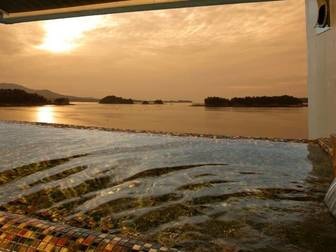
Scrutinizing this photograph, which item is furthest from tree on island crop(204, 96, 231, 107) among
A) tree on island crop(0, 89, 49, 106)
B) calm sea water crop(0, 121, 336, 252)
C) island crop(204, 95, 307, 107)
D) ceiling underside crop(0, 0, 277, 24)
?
tree on island crop(0, 89, 49, 106)

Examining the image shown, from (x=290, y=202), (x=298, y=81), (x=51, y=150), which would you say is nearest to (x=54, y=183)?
(x=51, y=150)

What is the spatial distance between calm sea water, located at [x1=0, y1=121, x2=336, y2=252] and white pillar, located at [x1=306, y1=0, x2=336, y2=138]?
962mm

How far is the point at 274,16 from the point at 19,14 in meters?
5.62

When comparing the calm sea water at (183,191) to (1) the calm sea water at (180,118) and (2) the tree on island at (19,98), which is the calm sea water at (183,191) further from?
(2) the tree on island at (19,98)

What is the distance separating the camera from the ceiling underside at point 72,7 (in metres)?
6.00

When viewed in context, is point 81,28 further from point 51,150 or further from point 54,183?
point 54,183

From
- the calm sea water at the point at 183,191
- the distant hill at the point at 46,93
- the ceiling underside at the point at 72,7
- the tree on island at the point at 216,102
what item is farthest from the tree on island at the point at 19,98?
the calm sea water at the point at 183,191

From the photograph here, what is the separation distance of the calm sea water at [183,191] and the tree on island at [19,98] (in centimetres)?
697

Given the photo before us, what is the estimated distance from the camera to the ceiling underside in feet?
19.7

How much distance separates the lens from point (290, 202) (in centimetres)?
201

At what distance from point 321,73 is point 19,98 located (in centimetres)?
952

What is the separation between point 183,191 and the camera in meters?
2.28

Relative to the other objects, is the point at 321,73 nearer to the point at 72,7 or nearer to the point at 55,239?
the point at 55,239

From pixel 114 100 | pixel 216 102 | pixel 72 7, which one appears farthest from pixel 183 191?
pixel 114 100
